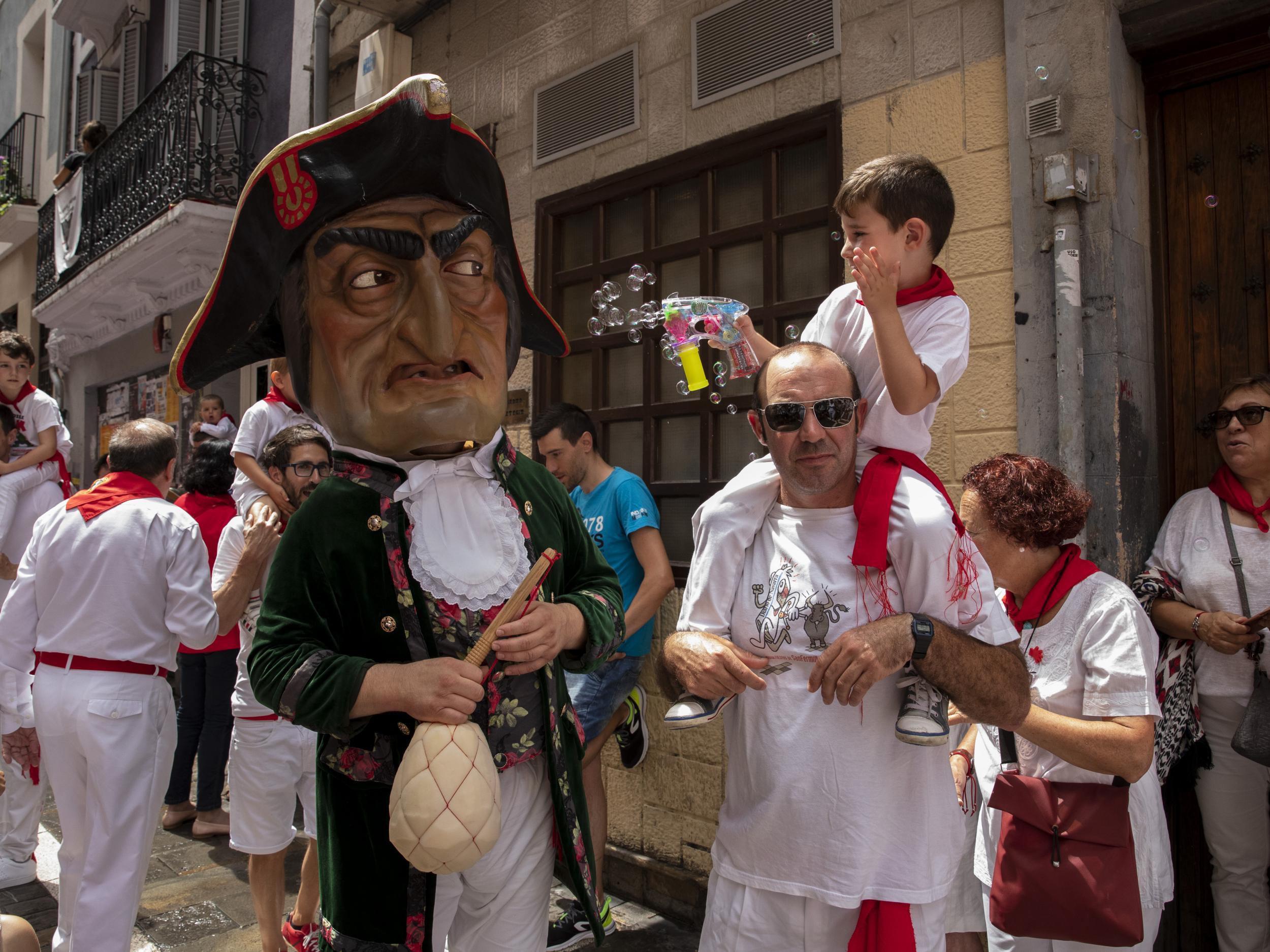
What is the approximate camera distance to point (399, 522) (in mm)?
2010

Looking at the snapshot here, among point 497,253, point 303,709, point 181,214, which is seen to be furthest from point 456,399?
point 181,214

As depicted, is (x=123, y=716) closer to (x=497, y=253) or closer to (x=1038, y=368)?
(x=497, y=253)

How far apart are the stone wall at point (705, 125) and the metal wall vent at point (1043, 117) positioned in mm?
161

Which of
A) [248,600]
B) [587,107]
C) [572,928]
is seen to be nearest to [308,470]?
[248,600]

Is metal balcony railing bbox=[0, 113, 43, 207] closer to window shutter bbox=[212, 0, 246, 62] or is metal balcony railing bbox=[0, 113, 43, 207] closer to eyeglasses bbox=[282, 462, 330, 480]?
window shutter bbox=[212, 0, 246, 62]

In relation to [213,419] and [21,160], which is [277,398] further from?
[21,160]

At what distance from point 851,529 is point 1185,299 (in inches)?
89.5

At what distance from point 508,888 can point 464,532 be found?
2.52 feet

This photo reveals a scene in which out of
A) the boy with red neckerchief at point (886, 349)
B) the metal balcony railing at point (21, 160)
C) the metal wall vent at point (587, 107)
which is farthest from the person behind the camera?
the metal balcony railing at point (21, 160)

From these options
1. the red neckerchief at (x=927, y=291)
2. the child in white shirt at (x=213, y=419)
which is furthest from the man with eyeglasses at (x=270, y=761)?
the child in white shirt at (x=213, y=419)

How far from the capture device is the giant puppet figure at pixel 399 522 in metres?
1.95

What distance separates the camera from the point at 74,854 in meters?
3.46

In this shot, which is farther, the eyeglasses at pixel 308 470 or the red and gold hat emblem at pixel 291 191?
the eyeglasses at pixel 308 470

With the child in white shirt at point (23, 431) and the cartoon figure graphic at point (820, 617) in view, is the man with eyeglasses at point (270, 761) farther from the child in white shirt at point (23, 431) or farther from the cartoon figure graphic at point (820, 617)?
the child in white shirt at point (23, 431)
